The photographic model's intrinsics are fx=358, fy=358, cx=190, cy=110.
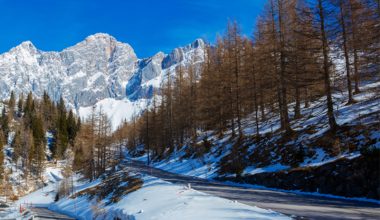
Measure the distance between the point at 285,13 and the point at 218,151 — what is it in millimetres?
15318

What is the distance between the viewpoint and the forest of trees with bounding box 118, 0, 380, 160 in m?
21.9

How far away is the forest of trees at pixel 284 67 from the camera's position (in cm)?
2191

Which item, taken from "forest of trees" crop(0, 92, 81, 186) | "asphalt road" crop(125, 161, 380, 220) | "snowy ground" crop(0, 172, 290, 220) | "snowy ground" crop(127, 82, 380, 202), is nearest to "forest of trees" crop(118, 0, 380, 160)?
"snowy ground" crop(127, 82, 380, 202)

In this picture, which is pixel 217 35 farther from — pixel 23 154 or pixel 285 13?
pixel 23 154

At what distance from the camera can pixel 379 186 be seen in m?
15.0

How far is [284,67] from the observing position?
28469mm

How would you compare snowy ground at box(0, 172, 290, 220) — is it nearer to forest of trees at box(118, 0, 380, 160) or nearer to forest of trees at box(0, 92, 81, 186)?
forest of trees at box(118, 0, 380, 160)

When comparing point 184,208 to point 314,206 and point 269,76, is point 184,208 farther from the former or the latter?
point 269,76

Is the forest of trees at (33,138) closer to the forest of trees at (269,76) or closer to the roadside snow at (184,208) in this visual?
the forest of trees at (269,76)

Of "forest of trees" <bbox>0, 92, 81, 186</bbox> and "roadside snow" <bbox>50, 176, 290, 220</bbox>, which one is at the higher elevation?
"forest of trees" <bbox>0, 92, 81, 186</bbox>

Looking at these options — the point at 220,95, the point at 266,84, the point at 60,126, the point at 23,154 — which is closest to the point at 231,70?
the point at 220,95

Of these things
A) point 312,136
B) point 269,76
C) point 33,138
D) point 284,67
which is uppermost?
point 269,76

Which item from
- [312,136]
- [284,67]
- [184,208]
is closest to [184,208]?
[184,208]

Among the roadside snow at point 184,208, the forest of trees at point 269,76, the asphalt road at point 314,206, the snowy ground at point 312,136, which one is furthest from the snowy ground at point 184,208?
the forest of trees at point 269,76
